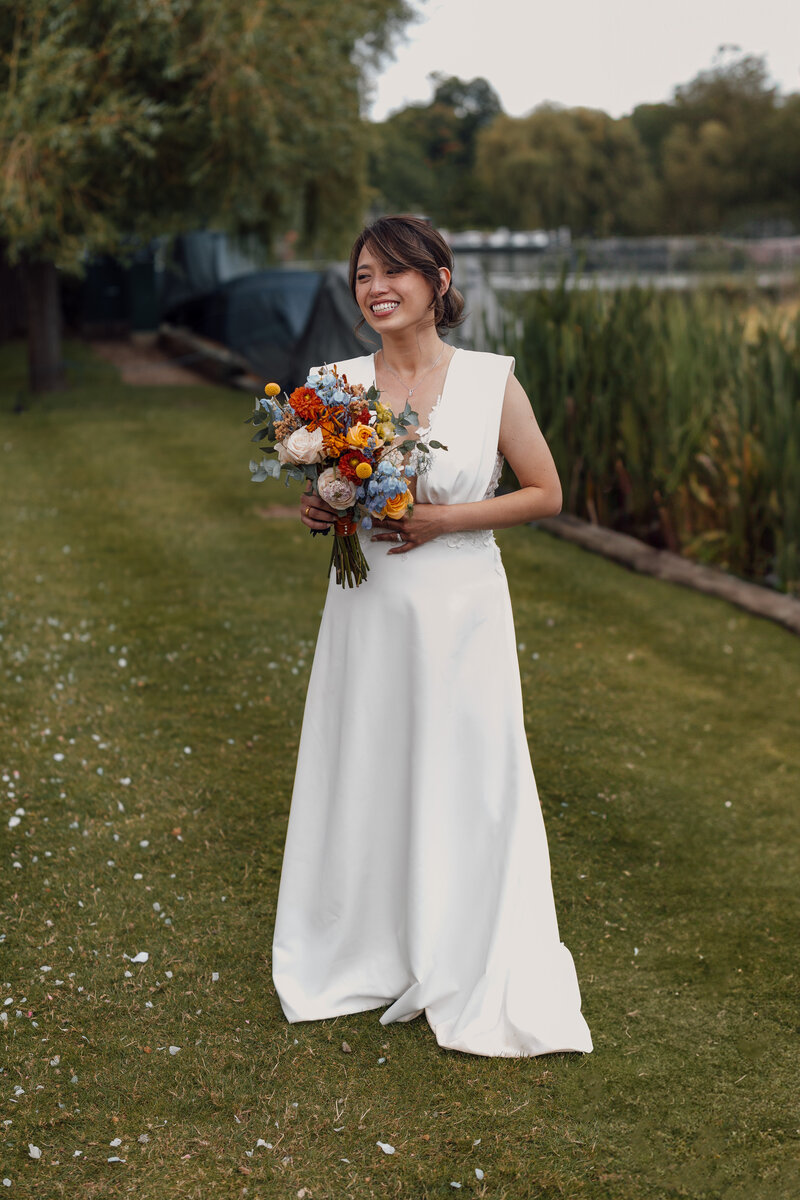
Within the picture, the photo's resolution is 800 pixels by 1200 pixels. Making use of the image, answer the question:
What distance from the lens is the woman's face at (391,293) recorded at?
312 cm

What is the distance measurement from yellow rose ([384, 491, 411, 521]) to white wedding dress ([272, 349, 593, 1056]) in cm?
20

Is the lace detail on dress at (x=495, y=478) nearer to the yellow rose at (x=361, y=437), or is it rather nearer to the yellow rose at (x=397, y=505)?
the yellow rose at (x=397, y=505)

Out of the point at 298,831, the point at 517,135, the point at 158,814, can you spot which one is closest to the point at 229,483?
the point at 158,814

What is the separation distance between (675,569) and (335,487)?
626cm

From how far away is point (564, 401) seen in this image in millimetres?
9508

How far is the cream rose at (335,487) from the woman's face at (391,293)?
48cm

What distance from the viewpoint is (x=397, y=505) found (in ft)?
9.81

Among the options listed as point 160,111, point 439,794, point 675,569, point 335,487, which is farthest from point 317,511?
point 160,111

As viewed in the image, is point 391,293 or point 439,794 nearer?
point 391,293

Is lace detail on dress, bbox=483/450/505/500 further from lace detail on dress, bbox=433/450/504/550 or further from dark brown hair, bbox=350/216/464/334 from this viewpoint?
dark brown hair, bbox=350/216/464/334

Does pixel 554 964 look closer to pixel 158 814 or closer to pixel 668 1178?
pixel 668 1178

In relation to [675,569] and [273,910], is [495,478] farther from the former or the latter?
[675,569]

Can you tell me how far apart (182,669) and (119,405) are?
10983 millimetres

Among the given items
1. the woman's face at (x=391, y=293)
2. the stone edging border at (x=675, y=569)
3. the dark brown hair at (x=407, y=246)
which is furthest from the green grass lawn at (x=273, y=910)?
the dark brown hair at (x=407, y=246)
